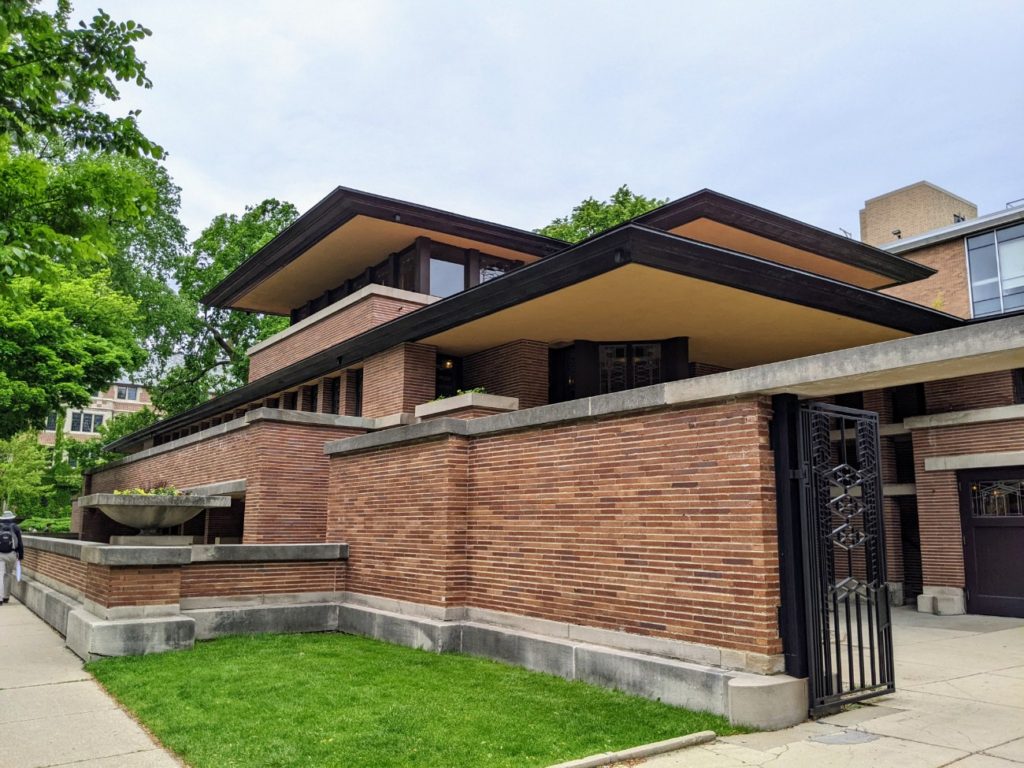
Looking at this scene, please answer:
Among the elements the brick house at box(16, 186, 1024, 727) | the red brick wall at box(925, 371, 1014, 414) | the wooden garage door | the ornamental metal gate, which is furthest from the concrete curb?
the red brick wall at box(925, 371, 1014, 414)

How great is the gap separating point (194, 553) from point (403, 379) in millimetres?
6143

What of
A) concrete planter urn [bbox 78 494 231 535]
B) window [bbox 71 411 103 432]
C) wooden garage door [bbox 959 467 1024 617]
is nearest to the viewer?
concrete planter urn [bbox 78 494 231 535]

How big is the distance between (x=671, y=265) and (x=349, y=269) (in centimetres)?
1242

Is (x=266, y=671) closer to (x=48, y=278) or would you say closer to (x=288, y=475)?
(x=48, y=278)

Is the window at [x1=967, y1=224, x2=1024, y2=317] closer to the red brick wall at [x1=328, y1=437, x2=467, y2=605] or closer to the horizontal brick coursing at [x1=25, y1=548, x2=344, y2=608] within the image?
the red brick wall at [x1=328, y1=437, x2=467, y2=605]

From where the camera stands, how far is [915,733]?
244 inches

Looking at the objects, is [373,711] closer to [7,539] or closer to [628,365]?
[628,365]

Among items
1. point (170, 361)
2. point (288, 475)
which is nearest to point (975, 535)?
point (288, 475)

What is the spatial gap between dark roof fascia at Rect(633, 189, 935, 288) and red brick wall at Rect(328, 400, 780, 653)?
6135 mm

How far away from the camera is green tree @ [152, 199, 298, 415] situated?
37.7m

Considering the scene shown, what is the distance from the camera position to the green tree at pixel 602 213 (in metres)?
32.5

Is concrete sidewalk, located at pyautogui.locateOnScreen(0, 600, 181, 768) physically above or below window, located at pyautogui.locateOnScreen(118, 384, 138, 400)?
below

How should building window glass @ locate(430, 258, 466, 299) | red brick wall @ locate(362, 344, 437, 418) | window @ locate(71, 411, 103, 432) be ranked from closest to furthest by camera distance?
red brick wall @ locate(362, 344, 437, 418) < building window glass @ locate(430, 258, 466, 299) < window @ locate(71, 411, 103, 432)

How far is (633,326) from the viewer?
1465 cm
